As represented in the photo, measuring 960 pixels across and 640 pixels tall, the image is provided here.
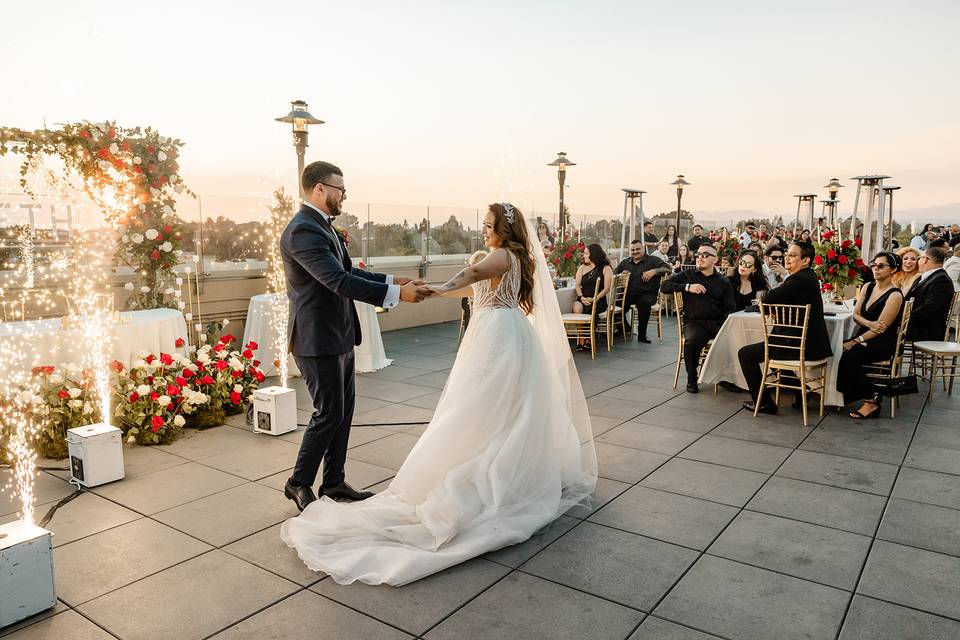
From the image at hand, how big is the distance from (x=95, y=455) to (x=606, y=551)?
3038 millimetres

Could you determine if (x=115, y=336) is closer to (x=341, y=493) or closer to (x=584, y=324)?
(x=341, y=493)

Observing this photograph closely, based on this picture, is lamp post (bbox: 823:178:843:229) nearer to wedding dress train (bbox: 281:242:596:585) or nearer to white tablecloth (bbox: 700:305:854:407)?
white tablecloth (bbox: 700:305:854:407)

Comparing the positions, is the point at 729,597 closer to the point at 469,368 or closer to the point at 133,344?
the point at 469,368

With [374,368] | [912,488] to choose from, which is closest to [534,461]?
[912,488]

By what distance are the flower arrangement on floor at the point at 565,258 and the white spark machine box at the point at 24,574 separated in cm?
856

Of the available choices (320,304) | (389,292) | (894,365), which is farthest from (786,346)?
(320,304)

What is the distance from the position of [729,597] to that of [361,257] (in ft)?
28.8

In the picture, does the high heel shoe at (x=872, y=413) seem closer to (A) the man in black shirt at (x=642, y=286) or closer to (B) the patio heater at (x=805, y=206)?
(A) the man in black shirt at (x=642, y=286)

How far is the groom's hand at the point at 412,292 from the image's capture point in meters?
3.70

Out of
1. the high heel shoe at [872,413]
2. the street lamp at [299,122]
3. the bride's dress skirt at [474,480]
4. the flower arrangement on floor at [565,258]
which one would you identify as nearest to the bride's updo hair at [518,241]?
the bride's dress skirt at [474,480]

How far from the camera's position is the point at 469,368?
11.9 ft

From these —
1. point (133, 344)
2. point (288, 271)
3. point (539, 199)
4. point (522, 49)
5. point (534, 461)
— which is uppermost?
point (522, 49)

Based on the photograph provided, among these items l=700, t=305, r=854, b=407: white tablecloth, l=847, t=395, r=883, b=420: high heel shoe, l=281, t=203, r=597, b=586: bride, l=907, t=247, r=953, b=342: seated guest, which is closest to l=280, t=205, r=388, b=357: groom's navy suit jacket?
l=281, t=203, r=597, b=586: bride

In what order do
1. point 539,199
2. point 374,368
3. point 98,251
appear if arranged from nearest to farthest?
1. point 98,251
2. point 374,368
3. point 539,199
